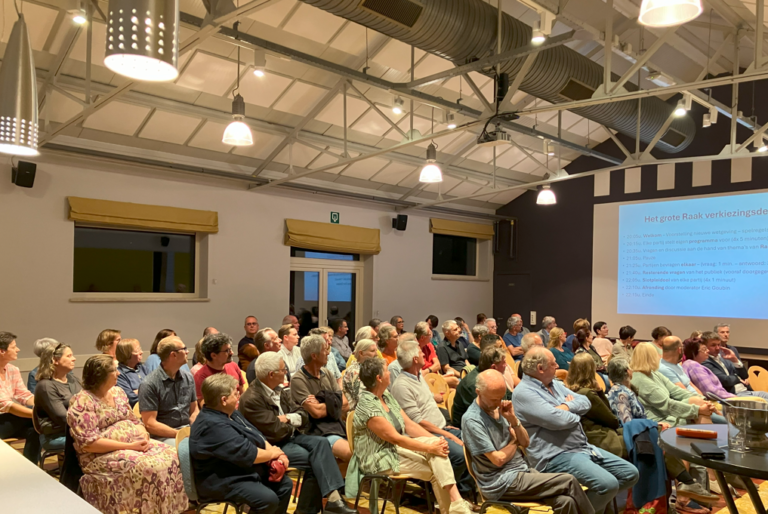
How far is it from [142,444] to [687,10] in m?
3.73

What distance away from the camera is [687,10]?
9.32ft

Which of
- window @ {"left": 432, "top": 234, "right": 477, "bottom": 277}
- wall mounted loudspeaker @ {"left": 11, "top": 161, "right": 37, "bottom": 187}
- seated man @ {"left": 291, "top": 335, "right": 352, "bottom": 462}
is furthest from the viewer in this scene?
window @ {"left": 432, "top": 234, "right": 477, "bottom": 277}

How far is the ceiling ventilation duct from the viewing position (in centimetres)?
435

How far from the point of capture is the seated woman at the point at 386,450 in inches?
124

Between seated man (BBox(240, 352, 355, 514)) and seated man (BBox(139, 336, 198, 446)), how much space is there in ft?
1.82

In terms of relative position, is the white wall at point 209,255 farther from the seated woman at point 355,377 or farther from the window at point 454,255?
the seated woman at point 355,377

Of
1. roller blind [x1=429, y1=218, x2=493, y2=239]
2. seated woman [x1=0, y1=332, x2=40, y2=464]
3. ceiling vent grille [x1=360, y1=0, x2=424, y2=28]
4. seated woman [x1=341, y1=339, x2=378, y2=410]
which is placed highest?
ceiling vent grille [x1=360, y1=0, x2=424, y2=28]

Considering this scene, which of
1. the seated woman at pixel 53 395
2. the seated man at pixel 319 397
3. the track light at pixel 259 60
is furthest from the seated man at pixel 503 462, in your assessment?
the track light at pixel 259 60

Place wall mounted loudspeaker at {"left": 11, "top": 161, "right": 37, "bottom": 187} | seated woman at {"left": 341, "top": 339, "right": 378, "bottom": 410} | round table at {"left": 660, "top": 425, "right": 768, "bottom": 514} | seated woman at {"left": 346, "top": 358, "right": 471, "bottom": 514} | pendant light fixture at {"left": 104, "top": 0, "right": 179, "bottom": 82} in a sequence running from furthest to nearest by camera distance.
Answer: wall mounted loudspeaker at {"left": 11, "top": 161, "right": 37, "bottom": 187} < seated woman at {"left": 341, "top": 339, "right": 378, "bottom": 410} < seated woman at {"left": 346, "top": 358, "right": 471, "bottom": 514} < round table at {"left": 660, "top": 425, "right": 768, "bottom": 514} < pendant light fixture at {"left": 104, "top": 0, "right": 179, "bottom": 82}

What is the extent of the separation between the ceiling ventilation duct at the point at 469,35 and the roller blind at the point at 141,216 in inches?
174

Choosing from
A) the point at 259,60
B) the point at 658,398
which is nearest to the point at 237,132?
the point at 259,60

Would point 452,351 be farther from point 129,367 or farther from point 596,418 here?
point 129,367

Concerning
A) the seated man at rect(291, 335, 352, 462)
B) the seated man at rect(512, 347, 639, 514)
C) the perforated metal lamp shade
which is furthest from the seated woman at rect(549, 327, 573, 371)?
the perforated metal lamp shade

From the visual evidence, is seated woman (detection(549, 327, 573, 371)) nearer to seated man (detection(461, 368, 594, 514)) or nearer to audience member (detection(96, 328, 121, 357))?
seated man (detection(461, 368, 594, 514))
